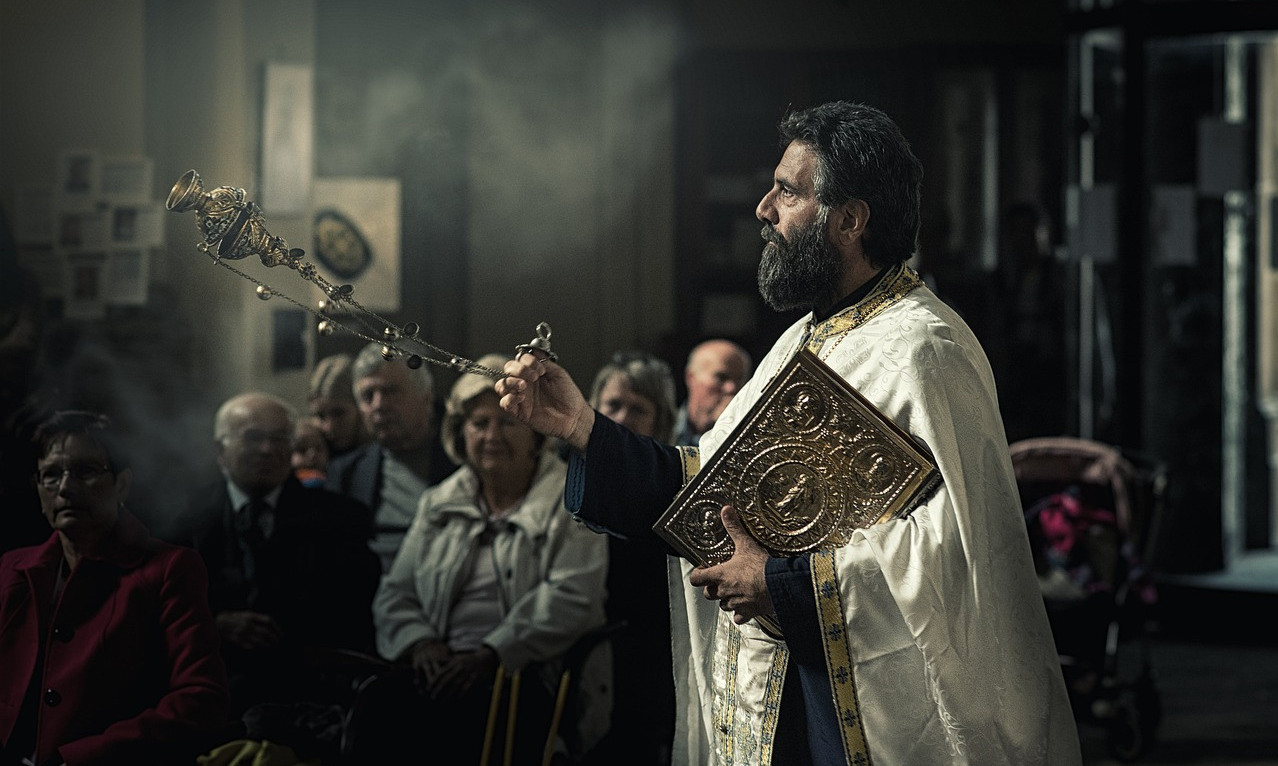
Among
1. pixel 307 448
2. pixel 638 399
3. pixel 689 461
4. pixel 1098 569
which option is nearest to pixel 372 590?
pixel 638 399

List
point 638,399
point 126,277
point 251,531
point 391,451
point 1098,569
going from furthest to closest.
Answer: point 126,277
point 1098,569
point 391,451
point 638,399
point 251,531

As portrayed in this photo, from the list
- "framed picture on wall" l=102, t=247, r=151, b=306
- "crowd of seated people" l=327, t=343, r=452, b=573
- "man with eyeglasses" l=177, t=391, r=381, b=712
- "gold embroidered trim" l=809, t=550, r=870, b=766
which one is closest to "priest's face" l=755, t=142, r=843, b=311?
"gold embroidered trim" l=809, t=550, r=870, b=766

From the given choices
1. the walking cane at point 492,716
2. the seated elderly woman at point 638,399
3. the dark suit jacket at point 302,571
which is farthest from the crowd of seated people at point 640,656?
the dark suit jacket at point 302,571

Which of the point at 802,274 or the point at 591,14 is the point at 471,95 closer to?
the point at 591,14

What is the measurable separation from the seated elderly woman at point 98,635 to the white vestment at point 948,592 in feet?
4.41

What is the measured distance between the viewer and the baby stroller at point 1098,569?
16.3 ft

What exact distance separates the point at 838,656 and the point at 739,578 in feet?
0.61

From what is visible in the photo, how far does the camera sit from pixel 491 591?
398 cm

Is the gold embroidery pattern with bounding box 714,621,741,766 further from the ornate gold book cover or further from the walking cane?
the walking cane

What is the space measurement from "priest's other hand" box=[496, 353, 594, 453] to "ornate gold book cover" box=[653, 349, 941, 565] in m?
0.21

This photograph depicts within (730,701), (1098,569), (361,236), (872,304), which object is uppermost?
(361,236)

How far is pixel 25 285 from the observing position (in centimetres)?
480

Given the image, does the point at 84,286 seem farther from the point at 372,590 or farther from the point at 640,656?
the point at 640,656

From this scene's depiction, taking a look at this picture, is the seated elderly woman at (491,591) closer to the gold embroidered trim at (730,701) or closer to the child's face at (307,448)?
the child's face at (307,448)
